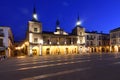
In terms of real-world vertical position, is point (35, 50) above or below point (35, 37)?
below

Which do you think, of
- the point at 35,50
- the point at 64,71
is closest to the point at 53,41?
the point at 35,50

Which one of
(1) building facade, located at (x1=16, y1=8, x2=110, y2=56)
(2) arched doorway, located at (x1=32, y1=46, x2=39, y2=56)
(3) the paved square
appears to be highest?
(1) building facade, located at (x1=16, y1=8, x2=110, y2=56)

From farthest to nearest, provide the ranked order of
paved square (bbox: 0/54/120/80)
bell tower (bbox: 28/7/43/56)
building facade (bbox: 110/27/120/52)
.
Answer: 1. building facade (bbox: 110/27/120/52)
2. bell tower (bbox: 28/7/43/56)
3. paved square (bbox: 0/54/120/80)

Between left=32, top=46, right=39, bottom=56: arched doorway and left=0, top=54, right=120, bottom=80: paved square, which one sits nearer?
left=0, top=54, right=120, bottom=80: paved square

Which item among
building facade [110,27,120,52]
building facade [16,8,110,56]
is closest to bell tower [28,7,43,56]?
building facade [16,8,110,56]

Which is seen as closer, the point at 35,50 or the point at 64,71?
the point at 64,71

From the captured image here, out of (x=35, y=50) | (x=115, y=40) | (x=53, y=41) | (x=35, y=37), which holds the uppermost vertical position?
(x=35, y=37)

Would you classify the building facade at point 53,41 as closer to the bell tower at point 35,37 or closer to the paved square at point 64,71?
the bell tower at point 35,37

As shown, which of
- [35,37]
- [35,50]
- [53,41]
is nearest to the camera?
[35,37]

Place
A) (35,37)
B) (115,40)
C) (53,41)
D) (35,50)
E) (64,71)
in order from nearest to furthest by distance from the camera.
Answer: (64,71)
(35,37)
(35,50)
(53,41)
(115,40)

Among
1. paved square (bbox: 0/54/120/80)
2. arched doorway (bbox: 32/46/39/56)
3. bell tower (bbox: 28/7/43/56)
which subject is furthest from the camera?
arched doorway (bbox: 32/46/39/56)

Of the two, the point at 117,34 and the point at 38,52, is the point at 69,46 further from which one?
the point at 117,34

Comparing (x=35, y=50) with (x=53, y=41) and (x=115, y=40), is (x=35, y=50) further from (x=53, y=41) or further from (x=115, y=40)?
(x=115, y=40)

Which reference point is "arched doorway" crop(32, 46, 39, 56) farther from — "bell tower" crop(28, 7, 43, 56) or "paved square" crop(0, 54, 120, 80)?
"paved square" crop(0, 54, 120, 80)
